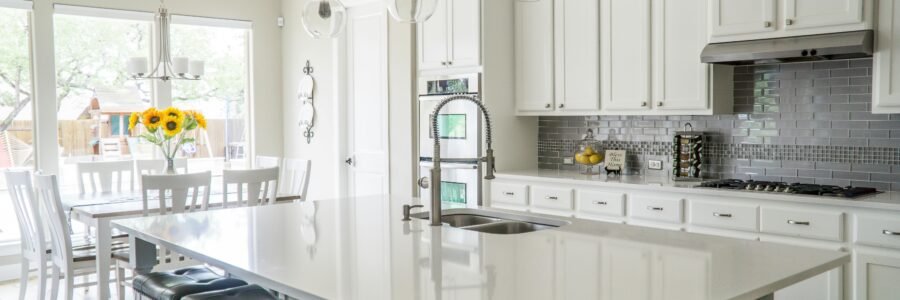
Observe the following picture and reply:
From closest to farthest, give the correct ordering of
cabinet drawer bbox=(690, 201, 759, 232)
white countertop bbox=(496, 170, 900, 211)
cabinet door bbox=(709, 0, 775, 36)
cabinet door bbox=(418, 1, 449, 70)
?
white countertop bbox=(496, 170, 900, 211) < cabinet drawer bbox=(690, 201, 759, 232) < cabinet door bbox=(709, 0, 775, 36) < cabinet door bbox=(418, 1, 449, 70)

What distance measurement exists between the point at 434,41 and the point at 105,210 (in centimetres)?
239

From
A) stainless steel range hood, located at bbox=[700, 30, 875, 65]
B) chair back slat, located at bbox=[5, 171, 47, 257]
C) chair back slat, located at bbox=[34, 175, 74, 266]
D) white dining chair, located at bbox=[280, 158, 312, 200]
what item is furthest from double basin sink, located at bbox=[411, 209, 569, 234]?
chair back slat, located at bbox=[5, 171, 47, 257]

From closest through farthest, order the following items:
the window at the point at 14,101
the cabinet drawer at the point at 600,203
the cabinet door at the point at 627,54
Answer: the cabinet drawer at the point at 600,203 → the cabinet door at the point at 627,54 → the window at the point at 14,101

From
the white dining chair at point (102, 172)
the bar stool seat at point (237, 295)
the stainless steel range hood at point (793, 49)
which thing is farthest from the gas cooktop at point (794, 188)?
the white dining chair at point (102, 172)

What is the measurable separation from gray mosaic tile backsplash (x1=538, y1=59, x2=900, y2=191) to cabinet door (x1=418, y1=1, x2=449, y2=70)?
1.44 metres

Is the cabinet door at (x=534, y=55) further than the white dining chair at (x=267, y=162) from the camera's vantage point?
No

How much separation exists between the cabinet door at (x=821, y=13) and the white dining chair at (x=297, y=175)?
9.82ft

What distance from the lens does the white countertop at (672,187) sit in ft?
10.5

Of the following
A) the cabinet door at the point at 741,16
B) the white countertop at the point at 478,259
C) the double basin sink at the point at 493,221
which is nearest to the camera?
the white countertop at the point at 478,259

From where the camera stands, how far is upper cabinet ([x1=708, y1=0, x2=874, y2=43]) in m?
3.38

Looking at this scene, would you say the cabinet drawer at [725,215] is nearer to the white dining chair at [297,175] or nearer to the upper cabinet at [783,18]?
the upper cabinet at [783,18]

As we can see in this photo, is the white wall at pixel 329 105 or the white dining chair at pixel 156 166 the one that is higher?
the white wall at pixel 329 105

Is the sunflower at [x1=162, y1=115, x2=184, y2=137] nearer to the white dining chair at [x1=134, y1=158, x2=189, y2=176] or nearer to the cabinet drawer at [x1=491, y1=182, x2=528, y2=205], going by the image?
the white dining chair at [x1=134, y1=158, x2=189, y2=176]

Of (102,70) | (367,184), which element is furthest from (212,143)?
(367,184)
